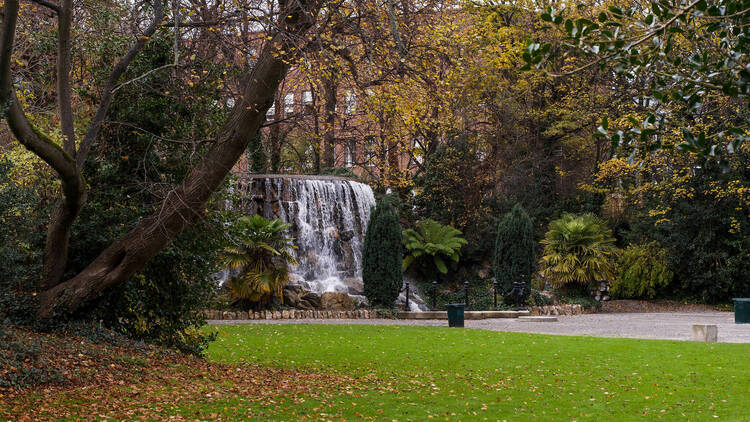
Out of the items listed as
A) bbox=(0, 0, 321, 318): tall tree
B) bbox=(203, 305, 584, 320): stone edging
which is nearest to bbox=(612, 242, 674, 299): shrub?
bbox=(203, 305, 584, 320): stone edging

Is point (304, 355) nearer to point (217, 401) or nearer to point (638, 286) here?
point (217, 401)

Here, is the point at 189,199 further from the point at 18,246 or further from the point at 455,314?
the point at 455,314

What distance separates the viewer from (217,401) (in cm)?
674

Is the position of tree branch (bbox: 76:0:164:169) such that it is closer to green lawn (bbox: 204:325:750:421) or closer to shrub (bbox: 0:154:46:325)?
shrub (bbox: 0:154:46:325)

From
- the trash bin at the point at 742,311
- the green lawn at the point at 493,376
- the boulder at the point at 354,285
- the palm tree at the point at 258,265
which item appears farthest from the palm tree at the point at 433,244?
the green lawn at the point at 493,376

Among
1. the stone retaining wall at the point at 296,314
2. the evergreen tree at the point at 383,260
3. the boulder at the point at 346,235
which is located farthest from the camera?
the boulder at the point at 346,235

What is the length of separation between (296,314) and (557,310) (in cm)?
845

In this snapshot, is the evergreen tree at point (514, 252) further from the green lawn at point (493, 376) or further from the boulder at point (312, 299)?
the green lawn at point (493, 376)

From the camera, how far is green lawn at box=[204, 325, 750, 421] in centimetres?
678

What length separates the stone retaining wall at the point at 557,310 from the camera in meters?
20.9

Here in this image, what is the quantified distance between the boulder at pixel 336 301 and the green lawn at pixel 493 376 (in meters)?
5.45

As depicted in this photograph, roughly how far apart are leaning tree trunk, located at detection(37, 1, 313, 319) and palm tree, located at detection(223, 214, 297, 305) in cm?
888

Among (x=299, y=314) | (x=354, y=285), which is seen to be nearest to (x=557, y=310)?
(x=354, y=285)

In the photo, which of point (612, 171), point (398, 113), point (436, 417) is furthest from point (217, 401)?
point (612, 171)
